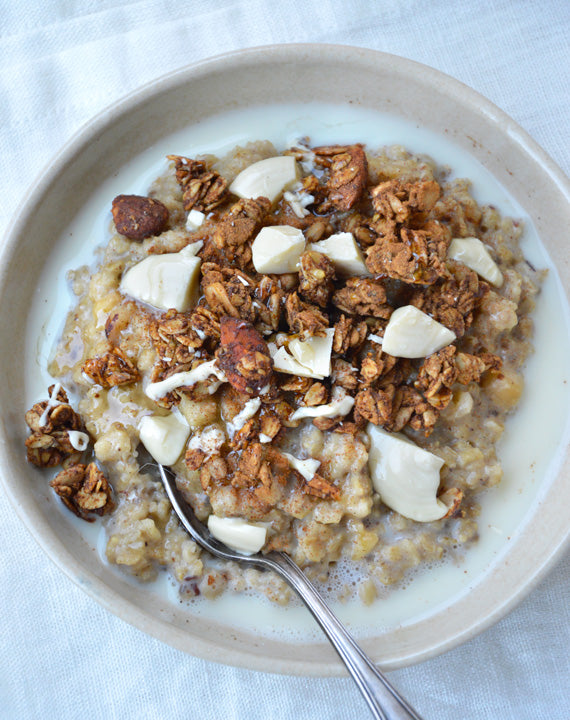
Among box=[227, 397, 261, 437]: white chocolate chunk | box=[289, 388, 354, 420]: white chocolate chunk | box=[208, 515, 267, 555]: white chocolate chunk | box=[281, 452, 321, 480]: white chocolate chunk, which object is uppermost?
box=[227, 397, 261, 437]: white chocolate chunk

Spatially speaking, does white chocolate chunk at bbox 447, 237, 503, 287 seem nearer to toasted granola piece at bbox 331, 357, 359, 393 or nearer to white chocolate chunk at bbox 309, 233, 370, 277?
white chocolate chunk at bbox 309, 233, 370, 277

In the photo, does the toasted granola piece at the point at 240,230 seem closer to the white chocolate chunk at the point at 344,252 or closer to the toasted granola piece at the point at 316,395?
the white chocolate chunk at the point at 344,252

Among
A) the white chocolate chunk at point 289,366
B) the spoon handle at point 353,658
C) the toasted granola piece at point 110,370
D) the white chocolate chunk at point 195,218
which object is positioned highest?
the white chocolate chunk at point 195,218

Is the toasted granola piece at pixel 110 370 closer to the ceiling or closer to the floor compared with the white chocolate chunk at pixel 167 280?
closer to the floor

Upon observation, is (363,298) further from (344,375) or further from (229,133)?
(229,133)

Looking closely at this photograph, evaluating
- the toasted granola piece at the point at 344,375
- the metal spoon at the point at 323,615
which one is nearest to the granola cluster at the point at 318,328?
the toasted granola piece at the point at 344,375

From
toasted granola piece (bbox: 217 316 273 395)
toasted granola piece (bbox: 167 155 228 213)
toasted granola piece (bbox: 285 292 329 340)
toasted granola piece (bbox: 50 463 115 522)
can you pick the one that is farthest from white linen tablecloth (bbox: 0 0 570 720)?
toasted granola piece (bbox: 217 316 273 395)

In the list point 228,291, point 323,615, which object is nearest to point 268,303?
point 228,291
